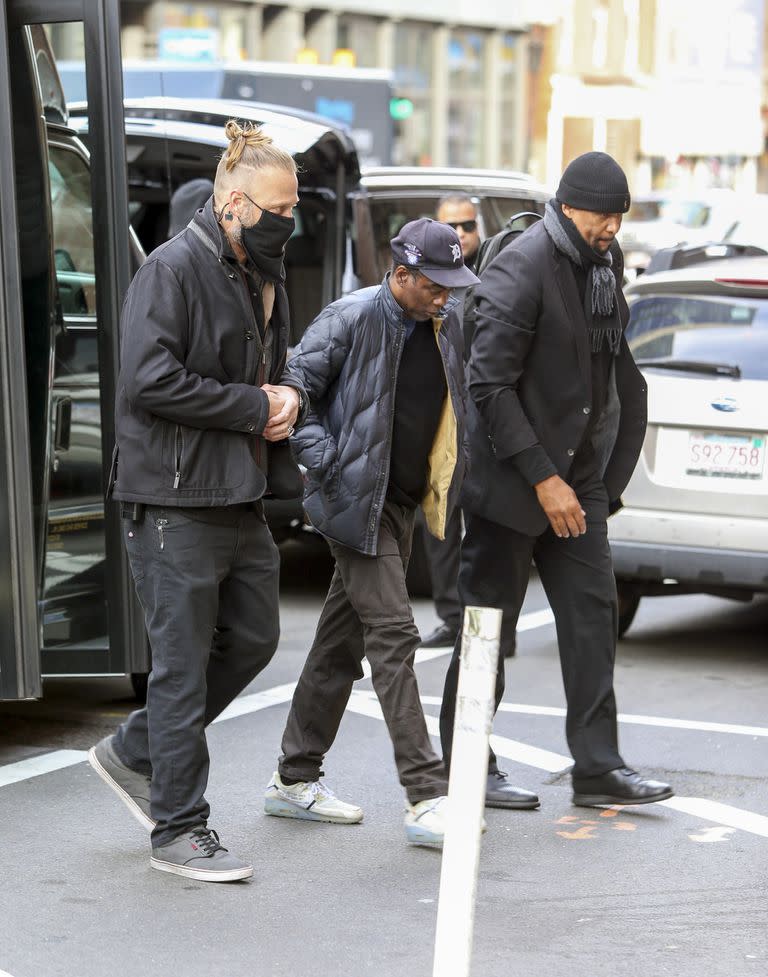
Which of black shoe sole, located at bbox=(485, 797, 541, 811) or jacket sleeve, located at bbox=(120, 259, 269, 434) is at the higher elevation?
jacket sleeve, located at bbox=(120, 259, 269, 434)

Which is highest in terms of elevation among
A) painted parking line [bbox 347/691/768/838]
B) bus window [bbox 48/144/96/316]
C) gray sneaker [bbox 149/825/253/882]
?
bus window [bbox 48/144/96/316]

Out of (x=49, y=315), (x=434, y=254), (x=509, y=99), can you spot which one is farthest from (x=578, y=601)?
(x=509, y=99)

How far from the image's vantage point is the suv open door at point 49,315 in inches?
214

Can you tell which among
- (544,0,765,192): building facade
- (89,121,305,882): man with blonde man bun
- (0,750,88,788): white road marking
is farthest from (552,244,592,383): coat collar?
(544,0,765,192): building facade

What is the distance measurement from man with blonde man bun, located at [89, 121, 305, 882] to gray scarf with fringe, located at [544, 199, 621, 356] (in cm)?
102

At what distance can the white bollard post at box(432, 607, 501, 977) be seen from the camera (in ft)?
11.6

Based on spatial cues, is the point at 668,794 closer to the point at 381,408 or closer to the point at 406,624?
the point at 406,624

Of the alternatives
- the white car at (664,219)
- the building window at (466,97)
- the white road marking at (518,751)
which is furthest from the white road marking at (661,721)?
the building window at (466,97)

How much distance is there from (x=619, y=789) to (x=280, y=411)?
174 centimetres

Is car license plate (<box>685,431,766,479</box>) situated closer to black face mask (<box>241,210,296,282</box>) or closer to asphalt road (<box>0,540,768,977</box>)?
asphalt road (<box>0,540,768,977</box>)

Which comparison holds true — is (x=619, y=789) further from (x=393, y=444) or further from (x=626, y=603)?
(x=626, y=603)

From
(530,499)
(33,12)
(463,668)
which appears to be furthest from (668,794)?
(33,12)

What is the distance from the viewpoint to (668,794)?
554 cm

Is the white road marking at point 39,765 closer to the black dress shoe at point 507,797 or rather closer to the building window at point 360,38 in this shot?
the black dress shoe at point 507,797
